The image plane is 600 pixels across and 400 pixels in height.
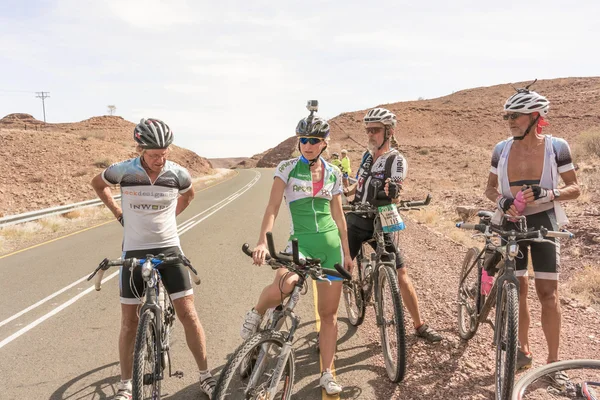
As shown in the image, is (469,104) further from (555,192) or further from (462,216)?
(555,192)

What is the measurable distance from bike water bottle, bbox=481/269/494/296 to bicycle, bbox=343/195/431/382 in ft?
2.85

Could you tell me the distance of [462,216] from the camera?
1374 centimetres

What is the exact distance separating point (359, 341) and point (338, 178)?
2.09 metres

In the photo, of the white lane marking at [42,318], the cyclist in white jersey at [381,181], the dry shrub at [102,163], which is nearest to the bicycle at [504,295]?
the cyclist in white jersey at [381,181]

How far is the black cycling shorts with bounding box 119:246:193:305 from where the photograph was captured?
141 inches

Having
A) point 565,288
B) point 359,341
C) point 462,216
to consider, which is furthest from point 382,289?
point 462,216

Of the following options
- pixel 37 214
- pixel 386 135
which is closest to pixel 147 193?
pixel 386 135

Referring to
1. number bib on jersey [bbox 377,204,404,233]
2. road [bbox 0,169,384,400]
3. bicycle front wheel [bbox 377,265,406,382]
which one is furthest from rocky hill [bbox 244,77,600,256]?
bicycle front wheel [bbox 377,265,406,382]

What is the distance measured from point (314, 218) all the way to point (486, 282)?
1.94 m

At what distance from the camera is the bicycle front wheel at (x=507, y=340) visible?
3260 mm

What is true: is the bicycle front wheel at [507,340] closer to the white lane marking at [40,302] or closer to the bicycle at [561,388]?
the bicycle at [561,388]

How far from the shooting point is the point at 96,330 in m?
5.57

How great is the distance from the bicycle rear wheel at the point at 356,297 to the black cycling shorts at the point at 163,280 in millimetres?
2024

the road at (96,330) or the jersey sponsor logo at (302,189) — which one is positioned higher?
the jersey sponsor logo at (302,189)
